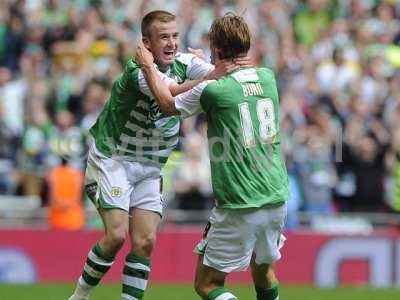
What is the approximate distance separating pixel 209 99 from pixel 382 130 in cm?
895

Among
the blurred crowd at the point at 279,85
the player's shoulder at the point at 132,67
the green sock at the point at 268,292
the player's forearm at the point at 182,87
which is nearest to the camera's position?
the player's forearm at the point at 182,87

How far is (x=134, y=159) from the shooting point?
10.2 metres

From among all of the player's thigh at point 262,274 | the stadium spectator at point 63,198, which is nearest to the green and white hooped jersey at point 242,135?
the player's thigh at point 262,274

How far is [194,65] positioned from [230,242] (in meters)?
1.93

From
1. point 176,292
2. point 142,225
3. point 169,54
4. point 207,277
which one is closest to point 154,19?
point 169,54

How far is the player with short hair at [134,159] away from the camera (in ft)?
32.2

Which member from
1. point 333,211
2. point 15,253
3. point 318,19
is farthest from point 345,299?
point 318,19

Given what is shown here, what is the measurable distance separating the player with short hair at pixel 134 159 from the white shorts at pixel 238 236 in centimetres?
123

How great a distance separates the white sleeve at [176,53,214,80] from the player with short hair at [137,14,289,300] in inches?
43.5

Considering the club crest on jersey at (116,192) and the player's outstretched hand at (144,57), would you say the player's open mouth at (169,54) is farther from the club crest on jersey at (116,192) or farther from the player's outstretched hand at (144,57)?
the club crest on jersey at (116,192)

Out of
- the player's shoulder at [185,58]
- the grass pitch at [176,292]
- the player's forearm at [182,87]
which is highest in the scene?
the player's shoulder at [185,58]

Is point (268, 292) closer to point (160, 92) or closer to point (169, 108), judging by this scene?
point (169, 108)

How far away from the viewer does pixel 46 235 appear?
15.6 metres

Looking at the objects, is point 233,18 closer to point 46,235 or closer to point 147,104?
point 147,104
